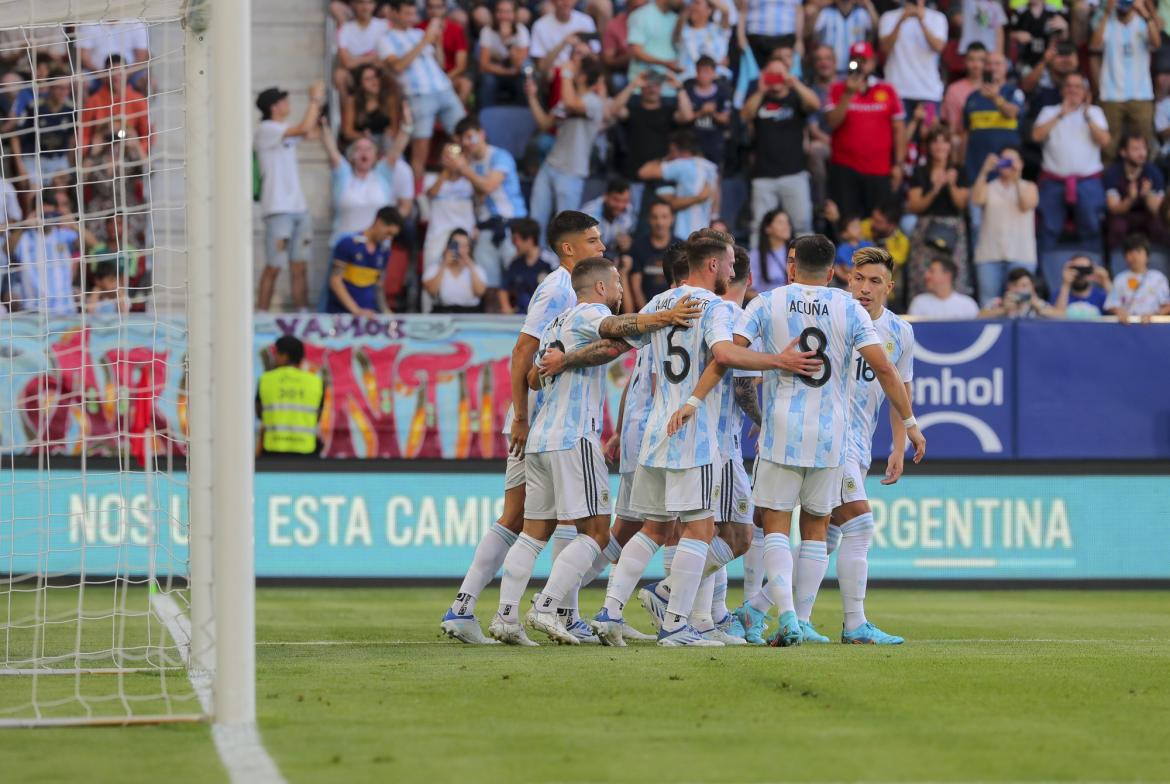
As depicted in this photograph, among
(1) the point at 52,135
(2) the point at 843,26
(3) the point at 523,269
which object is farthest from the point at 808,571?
(1) the point at 52,135

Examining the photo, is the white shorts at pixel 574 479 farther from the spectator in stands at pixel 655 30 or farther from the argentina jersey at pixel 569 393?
the spectator in stands at pixel 655 30

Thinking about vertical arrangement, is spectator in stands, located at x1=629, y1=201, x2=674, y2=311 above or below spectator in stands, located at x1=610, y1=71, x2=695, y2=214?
below

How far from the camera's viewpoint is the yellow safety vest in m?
15.6

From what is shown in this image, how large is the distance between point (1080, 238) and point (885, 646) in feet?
31.5

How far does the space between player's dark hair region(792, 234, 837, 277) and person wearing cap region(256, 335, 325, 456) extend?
285 inches

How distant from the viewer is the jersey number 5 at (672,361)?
927cm

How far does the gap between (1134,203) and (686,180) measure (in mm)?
4726

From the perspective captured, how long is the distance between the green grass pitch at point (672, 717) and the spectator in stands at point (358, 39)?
9181mm

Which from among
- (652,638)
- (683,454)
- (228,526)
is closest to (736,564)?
(652,638)

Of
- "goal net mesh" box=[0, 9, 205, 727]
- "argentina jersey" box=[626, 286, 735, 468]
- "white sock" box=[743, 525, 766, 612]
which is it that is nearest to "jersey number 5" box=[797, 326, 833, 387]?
"argentina jersey" box=[626, 286, 735, 468]

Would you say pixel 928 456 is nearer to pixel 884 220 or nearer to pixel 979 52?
pixel 884 220

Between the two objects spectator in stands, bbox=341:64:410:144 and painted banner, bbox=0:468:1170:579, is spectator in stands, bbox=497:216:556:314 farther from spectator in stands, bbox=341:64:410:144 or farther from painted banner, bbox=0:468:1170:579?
spectator in stands, bbox=341:64:410:144

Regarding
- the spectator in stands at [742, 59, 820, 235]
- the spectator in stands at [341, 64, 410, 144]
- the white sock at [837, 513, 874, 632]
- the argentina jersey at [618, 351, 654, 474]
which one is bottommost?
the white sock at [837, 513, 874, 632]

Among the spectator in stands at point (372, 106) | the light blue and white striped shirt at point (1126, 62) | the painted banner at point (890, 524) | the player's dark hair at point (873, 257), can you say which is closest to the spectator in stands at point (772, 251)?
the painted banner at point (890, 524)
